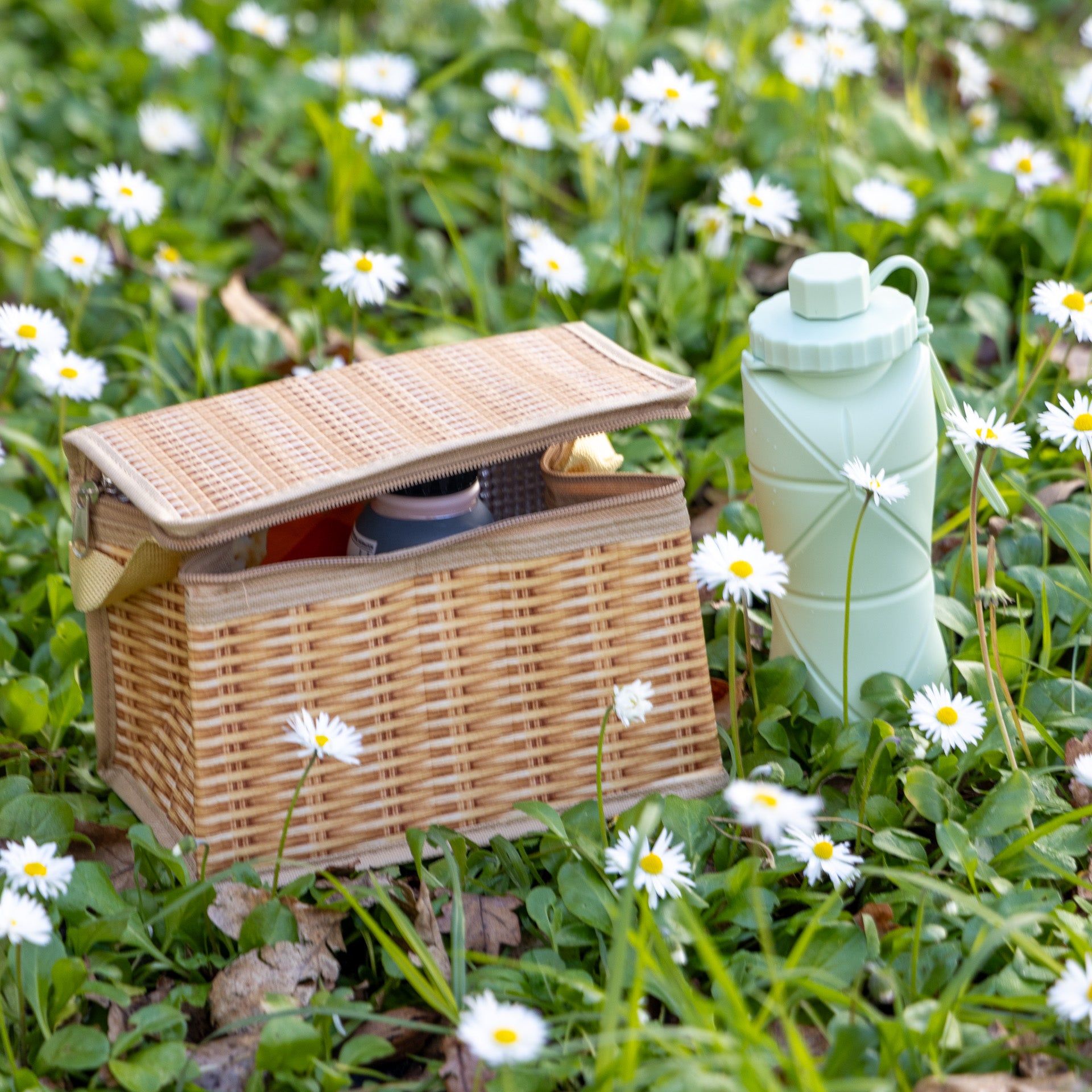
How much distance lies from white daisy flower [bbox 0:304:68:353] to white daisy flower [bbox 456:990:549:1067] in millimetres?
1257

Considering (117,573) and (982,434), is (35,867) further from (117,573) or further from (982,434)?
(982,434)

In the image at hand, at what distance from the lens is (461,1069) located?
122cm

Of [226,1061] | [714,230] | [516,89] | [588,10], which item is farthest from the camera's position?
[588,10]

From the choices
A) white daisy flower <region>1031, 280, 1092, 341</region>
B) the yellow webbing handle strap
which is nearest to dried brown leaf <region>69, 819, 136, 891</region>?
the yellow webbing handle strap

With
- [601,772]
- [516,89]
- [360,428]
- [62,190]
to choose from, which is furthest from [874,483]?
[516,89]

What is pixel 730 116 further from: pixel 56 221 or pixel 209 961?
pixel 209 961

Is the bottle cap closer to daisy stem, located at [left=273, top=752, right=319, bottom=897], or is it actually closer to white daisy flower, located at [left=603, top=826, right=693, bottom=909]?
white daisy flower, located at [left=603, top=826, right=693, bottom=909]

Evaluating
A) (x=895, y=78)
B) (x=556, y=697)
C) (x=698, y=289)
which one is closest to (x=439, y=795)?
(x=556, y=697)

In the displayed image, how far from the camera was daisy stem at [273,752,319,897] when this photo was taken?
132 cm

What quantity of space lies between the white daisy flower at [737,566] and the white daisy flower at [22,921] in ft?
2.30

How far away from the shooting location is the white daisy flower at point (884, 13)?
2766 mm

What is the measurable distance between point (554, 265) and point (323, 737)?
1.14 meters

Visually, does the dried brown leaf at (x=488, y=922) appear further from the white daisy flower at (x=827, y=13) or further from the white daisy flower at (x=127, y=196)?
the white daisy flower at (x=827, y=13)

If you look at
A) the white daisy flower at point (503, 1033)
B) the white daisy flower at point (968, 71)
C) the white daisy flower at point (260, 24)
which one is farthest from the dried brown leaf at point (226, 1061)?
the white daisy flower at point (968, 71)
